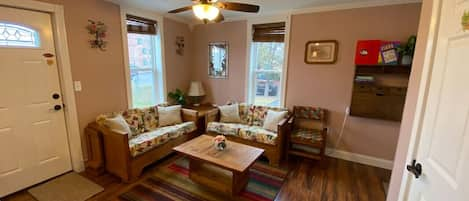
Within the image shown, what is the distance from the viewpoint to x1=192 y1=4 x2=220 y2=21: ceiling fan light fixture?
1758 mm

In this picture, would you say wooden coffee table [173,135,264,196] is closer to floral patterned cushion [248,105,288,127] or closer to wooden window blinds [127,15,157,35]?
floral patterned cushion [248,105,288,127]

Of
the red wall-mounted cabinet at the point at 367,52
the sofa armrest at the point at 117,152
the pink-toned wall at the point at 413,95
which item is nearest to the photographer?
the pink-toned wall at the point at 413,95

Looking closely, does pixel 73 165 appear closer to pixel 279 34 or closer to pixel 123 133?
pixel 123 133

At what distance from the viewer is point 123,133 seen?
2309 mm

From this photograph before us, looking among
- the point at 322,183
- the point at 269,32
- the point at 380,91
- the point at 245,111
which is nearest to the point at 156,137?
the point at 245,111

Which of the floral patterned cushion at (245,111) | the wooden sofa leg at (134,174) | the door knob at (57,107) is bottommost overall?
the wooden sofa leg at (134,174)

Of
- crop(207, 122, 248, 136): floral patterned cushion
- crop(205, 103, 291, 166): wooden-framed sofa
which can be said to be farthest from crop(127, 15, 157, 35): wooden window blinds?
crop(207, 122, 248, 136): floral patterned cushion

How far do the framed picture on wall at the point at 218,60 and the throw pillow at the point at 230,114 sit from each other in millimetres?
722

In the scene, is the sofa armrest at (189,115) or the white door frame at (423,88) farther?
the sofa armrest at (189,115)

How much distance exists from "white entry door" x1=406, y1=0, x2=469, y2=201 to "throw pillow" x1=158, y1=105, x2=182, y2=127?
296 centimetres

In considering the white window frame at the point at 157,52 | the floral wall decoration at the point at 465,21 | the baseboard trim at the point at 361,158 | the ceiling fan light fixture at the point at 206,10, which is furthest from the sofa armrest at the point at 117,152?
the baseboard trim at the point at 361,158

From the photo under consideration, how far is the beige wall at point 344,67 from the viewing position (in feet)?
8.52

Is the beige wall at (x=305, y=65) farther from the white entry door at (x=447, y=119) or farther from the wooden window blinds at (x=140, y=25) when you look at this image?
the white entry door at (x=447, y=119)

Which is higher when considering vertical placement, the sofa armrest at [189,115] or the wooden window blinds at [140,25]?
the wooden window blinds at [140,25]
